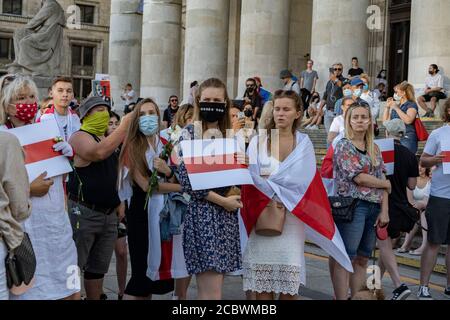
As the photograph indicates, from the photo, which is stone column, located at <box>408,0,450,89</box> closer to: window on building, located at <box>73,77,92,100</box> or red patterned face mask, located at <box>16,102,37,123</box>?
red patterned face mask, located at <box>16,102,37,123</box>

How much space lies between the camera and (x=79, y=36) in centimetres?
6003

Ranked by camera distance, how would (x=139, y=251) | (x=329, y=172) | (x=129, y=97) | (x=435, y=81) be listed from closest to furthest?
1. (x=139, y=251)
2. (x=329, y=172)
3. (x=435, y=81)
4. (x=129, y=97)

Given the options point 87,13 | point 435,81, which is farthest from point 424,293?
point 87,13

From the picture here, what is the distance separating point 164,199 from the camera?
19.1ft

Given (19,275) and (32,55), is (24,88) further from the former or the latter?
(32,55)

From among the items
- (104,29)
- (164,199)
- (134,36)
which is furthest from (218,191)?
(104,29)

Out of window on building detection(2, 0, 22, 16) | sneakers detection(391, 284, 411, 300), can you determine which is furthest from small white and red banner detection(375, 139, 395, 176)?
window on building detection(2, 0, 22, 16)

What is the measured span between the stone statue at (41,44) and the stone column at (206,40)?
5130 mm

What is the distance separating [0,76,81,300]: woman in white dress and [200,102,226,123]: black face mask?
112cm

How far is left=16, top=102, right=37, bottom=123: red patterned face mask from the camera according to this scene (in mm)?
4969

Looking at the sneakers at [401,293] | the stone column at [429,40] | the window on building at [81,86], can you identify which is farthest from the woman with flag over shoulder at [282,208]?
the window on building at [81,86]

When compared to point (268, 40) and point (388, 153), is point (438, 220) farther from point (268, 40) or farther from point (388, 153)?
point (268, 40)

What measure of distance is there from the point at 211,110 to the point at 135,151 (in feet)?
3.19

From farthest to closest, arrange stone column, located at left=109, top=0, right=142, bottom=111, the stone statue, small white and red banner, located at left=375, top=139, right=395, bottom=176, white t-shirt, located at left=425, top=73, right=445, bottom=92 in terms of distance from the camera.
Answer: stone column, located at left=109, top=0, right=142, bottom=111, the stone statue, white t-shirt, located at left=425, top=73, right=445, bottom=92, small white and red banner, located at left=375, top=139, right=395, bottom=176
